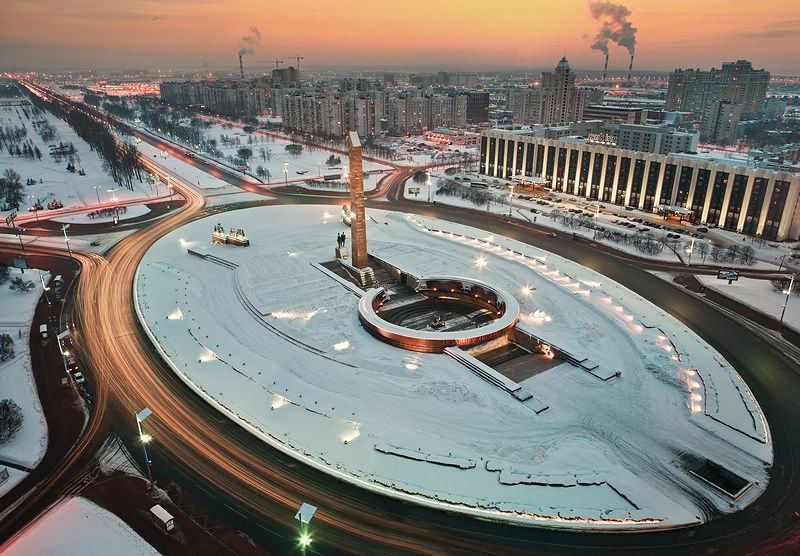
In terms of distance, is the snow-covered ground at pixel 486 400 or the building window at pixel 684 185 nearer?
the snow-covered ground at pixel 486 400

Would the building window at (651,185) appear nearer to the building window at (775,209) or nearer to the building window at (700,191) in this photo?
the building window at (700,191)

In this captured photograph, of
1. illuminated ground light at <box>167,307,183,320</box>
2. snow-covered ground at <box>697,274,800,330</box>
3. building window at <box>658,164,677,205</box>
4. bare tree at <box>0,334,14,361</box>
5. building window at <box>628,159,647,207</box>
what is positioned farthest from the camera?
building window at <box>628,159,647,207</box>

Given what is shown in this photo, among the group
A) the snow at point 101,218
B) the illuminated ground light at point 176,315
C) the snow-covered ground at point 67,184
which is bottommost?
the illuminated ground light at point 176,315

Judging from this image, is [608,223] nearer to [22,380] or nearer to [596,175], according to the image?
[596,175]

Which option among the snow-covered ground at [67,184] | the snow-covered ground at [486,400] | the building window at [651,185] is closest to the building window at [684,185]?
the building window at [651,185]

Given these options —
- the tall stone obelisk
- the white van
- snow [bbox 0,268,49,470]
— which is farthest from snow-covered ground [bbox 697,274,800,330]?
snow [bbox 0,268,49,470]

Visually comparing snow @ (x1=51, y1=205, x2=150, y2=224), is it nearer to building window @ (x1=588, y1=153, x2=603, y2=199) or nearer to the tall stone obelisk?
the tall stone obelisk
